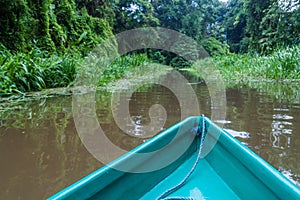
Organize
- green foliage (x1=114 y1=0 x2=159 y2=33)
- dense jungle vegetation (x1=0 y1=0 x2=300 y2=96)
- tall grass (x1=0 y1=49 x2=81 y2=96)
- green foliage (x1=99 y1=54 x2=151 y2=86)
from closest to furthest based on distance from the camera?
tall grass (x1=0 y1=49 x2=81 y2=96) → dense jungle vegetation (x1=0 y1=0 x2=300 y2=96) → green foliage (x1=99 y1=54 x2=151 y2=86) → green foliage (x1=114 y1=0 x2=159 y2=33)

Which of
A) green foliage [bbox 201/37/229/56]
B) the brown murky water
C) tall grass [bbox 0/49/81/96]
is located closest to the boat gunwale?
the brown murky water

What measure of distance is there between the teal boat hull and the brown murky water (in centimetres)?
36

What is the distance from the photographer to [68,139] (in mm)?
1625

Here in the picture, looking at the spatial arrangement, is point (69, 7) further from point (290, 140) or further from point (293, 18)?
point (293, 18)

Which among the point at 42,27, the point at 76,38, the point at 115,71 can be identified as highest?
the point at 76,38

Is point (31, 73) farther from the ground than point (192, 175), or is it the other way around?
point (31, 73)

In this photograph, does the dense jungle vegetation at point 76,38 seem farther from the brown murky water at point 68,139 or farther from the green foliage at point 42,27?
the brown murky water at point 68,139

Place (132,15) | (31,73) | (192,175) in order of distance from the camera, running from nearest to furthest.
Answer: (192,175) → (31,73) → (132,15)

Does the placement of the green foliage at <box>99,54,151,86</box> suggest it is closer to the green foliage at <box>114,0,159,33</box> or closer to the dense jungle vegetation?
the dense jungle vegetation

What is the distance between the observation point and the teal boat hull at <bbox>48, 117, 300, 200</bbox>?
2.30ft

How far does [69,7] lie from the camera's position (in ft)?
23.4

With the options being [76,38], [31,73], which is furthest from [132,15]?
[31,73]

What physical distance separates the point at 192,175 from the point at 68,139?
0.94 metres

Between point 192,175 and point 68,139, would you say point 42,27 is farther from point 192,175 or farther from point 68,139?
point 192,175
